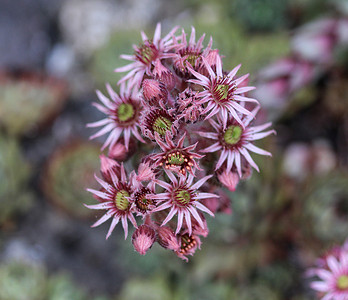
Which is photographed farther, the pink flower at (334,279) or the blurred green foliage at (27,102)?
the blurred green foliage at (27,102)

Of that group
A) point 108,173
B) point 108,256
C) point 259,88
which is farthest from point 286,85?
point 108,256

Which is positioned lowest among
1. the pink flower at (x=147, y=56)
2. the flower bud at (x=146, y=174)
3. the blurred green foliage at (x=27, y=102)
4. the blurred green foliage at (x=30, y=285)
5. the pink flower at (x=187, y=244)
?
the blurred green foliage at (x=30, y=285)

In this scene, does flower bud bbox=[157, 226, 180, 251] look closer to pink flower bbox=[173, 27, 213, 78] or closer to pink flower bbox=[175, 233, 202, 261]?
pink flower bbox=[175, 233, 202, 261]

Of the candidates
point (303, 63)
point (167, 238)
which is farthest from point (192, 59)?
point (303, 63)

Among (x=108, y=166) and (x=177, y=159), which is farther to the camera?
(x=108, y=166)

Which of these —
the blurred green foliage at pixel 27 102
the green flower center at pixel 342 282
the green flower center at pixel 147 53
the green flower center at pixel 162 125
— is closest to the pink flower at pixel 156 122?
the green flower center at pixel 162 125

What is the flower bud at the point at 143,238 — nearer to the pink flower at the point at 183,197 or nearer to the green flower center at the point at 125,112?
the pink flower at the point at 183,197

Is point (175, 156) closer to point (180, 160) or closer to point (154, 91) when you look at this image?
point (180, 160)
